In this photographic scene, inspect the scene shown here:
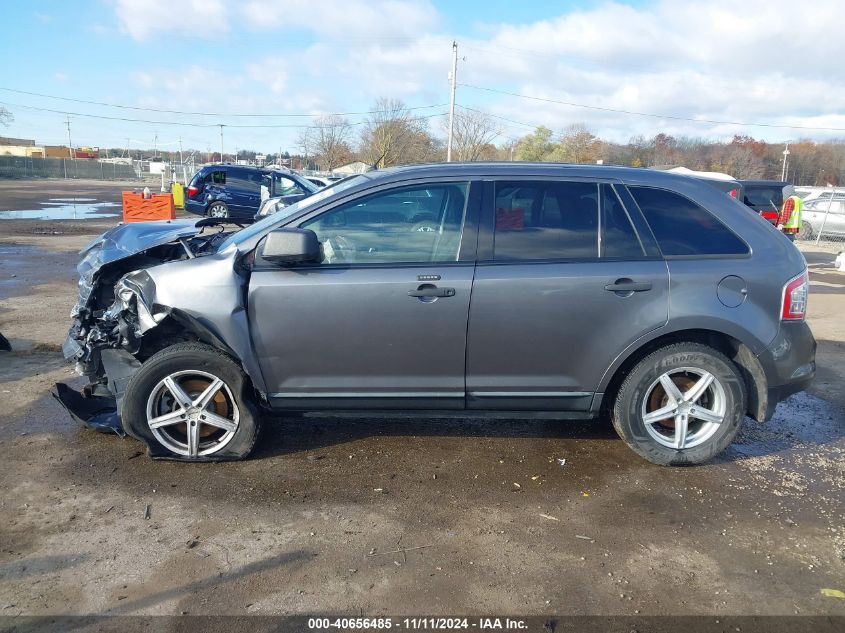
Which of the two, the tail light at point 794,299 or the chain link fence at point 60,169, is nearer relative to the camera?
the tail light at point 794,299

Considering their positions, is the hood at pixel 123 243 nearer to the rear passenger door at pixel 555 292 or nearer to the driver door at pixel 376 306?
the driver door at pixel 376 306

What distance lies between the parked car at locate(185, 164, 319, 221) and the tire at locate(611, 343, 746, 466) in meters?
16.5

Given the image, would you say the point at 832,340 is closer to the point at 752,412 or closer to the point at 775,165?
the point at 752,412

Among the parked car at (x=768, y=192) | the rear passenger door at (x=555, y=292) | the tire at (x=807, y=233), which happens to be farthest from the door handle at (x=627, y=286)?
the tire at (x=807, y=233)

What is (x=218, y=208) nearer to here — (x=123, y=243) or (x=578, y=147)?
(x=123, y=243)

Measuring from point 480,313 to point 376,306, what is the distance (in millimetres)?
625

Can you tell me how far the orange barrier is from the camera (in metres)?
16.7

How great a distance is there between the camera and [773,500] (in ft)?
12.1

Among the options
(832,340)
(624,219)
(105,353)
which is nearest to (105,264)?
(105,353)

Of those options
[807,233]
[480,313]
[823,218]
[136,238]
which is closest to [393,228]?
[480,313]

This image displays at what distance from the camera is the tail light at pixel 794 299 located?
12.8 ft

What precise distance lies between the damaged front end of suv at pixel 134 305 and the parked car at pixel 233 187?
14.7m

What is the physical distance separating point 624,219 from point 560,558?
2.07m

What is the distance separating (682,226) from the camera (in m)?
3.97
